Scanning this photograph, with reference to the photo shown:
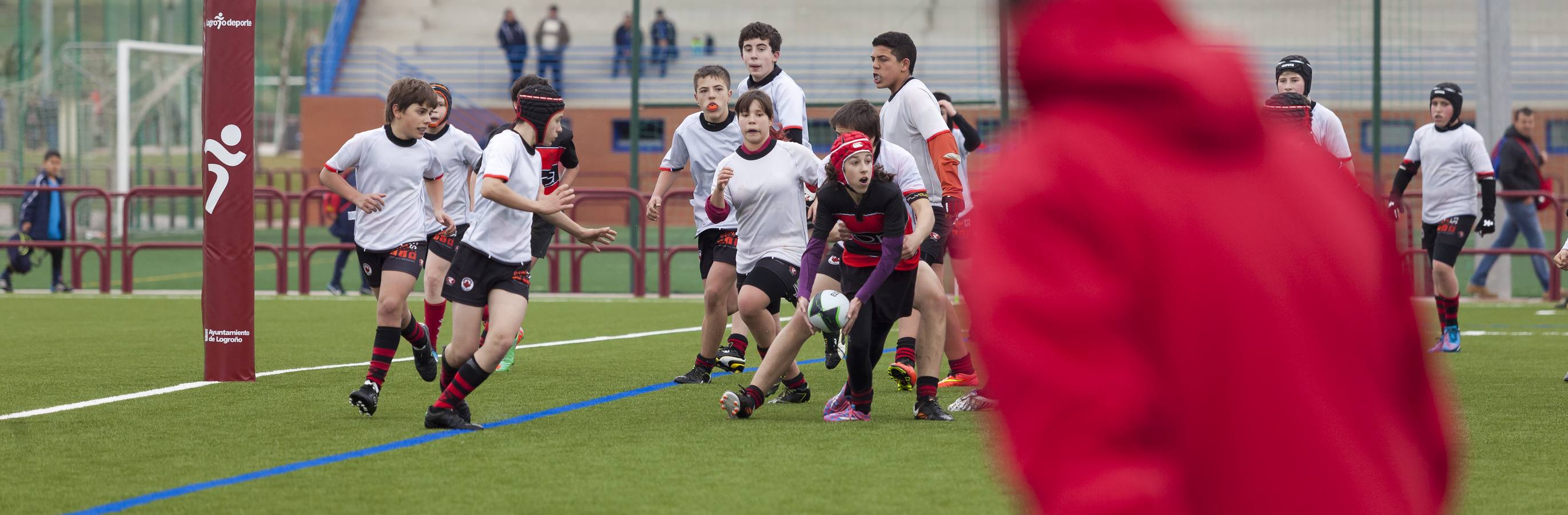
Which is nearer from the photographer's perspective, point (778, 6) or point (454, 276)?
point (454, 276)

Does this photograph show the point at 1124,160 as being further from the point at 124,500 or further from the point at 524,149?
the point at 524,149

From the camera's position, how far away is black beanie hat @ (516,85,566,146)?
7.12 metres

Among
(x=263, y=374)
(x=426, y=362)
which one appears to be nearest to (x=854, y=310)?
(x=426, y=362)

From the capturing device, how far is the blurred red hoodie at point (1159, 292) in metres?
1.22

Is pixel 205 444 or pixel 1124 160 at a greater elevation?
pixel 1124 160

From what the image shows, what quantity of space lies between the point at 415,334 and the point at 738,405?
6.74 feet

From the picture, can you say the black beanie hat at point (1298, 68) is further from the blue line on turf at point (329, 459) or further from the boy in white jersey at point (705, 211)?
the blue line on turf at point (329, 459)

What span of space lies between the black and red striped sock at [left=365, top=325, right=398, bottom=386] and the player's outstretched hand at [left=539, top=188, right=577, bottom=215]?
143cm

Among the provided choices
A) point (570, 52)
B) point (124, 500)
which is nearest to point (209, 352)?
point (124, 500)

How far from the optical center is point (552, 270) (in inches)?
696

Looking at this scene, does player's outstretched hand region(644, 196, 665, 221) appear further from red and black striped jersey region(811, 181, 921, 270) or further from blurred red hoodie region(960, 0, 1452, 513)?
blurred red hoodie region(960, 0, 1452, 513)

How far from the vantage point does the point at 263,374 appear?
9.59 meters

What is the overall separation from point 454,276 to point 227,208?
102 inches

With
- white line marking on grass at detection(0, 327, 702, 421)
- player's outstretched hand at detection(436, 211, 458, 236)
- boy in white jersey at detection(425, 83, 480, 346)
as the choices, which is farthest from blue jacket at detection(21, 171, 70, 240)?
player's outstretched hand at detection(436, 211, 458, 236)
